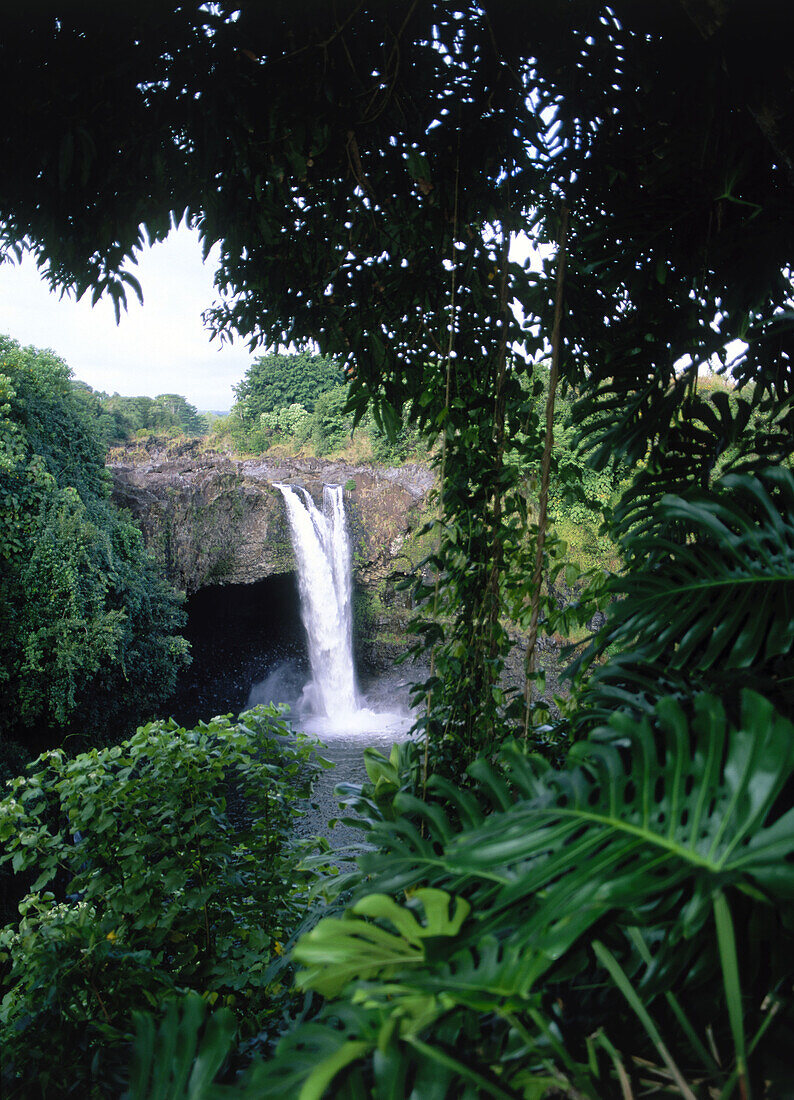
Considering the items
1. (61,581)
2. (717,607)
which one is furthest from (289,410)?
(717,607)

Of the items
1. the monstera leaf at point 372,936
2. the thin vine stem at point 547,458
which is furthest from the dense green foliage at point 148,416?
the monstera leaf at point 372,936

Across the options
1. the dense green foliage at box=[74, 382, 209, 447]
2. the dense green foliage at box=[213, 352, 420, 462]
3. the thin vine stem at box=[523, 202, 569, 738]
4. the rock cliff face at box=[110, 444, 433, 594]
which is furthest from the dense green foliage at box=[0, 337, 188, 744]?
the thin vine stem at box=[523, 202, 569, 738]

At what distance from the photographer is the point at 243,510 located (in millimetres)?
8547

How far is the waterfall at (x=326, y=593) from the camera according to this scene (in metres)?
8.71

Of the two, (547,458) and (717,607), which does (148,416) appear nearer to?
(547,458)

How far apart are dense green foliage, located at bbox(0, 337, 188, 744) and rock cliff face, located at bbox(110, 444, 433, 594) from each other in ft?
4.77

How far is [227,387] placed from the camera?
11.5 metres

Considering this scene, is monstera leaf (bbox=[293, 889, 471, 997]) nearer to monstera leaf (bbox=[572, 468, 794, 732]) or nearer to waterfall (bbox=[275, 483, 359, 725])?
monstera leaf (bbox=[572, 468, 794, 732])

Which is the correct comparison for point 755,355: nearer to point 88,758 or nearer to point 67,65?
point 67,65

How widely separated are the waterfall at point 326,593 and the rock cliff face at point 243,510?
146 millimetres

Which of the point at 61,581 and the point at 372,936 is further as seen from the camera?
the point at 61,581

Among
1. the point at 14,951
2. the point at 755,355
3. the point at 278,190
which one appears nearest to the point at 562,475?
the point at 755,355

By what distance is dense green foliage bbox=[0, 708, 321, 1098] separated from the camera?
1.27 meters

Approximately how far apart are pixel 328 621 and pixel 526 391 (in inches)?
315
